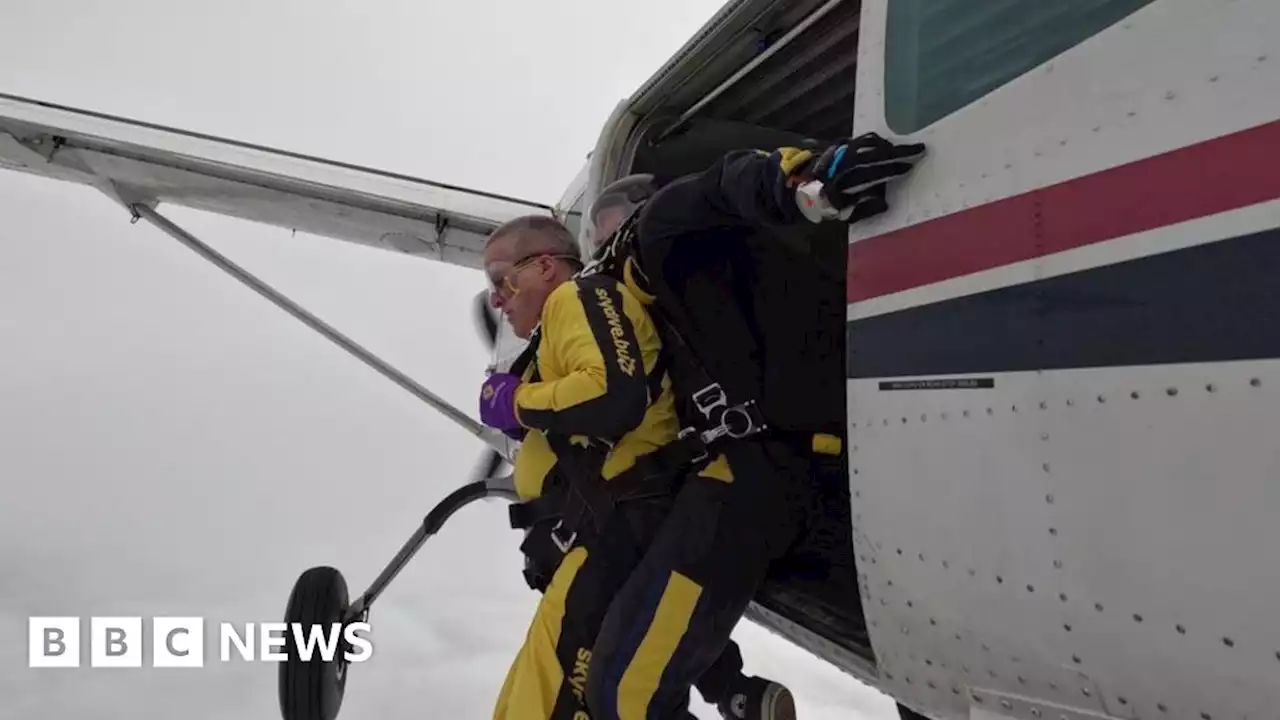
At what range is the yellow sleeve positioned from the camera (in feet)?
6.19

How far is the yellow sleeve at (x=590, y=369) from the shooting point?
1886mm

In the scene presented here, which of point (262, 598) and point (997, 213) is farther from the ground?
point (997, 213)

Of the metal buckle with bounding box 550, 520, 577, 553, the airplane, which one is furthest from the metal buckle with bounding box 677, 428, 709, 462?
the airplane

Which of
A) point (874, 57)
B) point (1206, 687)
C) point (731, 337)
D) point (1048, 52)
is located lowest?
point (1206, 687)

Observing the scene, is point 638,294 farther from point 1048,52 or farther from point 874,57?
point 1048,52

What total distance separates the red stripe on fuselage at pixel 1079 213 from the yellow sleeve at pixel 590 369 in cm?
54

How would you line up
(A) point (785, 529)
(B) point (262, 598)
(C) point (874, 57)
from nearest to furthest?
1. (C) point (874, 57)
2. (A) point (785, 529)
3. (B) point (262, 598)

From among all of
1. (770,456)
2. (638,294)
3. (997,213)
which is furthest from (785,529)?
(997,213)

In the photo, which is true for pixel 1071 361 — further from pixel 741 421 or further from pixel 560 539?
pixel 560 539

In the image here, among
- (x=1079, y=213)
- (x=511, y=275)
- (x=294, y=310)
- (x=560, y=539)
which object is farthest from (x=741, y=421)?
(x=294, y=310)

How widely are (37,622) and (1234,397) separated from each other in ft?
18.8

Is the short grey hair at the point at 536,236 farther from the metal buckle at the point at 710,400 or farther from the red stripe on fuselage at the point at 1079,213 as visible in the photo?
the red stripe on fuselage at the point at 1079,213

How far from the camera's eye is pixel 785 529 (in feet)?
6.73

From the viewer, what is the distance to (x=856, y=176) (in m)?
1.48
